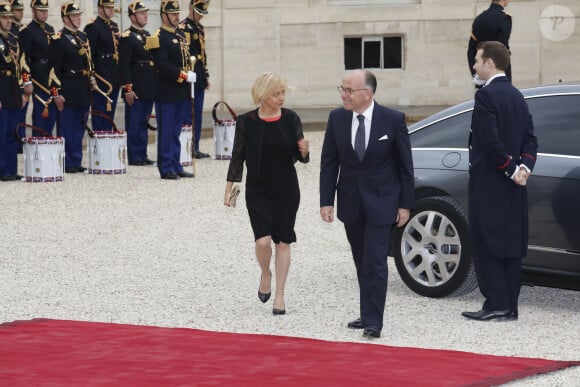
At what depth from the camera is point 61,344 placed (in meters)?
9.12

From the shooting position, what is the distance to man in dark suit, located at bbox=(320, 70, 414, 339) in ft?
31.6

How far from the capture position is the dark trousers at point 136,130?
2067 cm

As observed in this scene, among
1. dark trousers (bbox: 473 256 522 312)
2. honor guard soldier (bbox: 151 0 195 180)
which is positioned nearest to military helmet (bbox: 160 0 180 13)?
honor guard soldier (bbox: 151 0 195 180)

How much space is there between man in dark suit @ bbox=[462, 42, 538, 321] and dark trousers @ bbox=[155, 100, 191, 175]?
8943 millimetres

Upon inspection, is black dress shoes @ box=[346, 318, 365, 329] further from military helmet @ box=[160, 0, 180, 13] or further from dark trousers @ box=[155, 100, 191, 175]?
military helmet @ box=[160, 0, 180, 13]

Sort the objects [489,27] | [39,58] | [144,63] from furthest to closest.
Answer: [144,63] < [39,58] < [489,27]

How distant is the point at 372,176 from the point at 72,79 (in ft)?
34.5

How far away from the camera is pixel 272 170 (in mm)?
10430

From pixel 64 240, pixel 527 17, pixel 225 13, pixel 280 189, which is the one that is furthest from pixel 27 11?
pixel 280 189

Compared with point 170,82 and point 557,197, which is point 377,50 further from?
point 557,197

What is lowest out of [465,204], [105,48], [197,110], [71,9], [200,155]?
[200,155]

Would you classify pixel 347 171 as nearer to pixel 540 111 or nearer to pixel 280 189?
pixel 280 189

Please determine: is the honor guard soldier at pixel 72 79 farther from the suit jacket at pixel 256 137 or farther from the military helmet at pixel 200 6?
the suit jacket at pixel 256 137

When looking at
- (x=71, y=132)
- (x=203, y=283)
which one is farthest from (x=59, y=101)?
(x=203, y=283)
